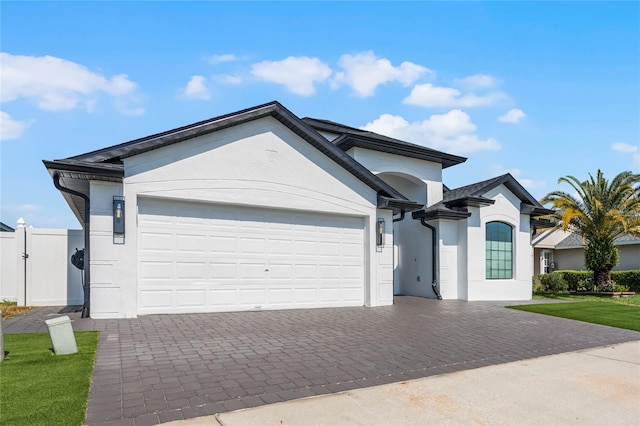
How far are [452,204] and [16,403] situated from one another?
14.5 m

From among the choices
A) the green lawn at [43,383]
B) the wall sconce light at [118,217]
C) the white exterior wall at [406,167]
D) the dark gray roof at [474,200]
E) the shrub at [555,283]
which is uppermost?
the white exterior wall at [406,167]

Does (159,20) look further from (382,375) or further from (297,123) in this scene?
(382,375)

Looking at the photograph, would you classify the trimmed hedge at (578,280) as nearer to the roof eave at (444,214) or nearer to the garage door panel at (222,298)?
the roof eave at (444,214)

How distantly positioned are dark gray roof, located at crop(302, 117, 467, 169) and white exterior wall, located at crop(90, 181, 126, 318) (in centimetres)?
831

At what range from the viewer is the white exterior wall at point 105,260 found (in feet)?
29.3

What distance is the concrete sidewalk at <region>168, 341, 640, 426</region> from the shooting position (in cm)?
394

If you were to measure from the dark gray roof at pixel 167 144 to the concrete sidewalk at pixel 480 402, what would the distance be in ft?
22.6


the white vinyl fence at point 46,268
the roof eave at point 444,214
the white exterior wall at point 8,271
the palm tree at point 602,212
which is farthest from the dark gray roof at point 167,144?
the palm tree at point 602,212

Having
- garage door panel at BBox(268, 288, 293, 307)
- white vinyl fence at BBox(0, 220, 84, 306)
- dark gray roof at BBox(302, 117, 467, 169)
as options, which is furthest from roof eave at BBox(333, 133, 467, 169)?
white vinyl fence at BBox(0, 220, 84, 306)

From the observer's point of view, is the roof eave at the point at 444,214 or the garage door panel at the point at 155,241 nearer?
the garage door panel at the point at 155,241

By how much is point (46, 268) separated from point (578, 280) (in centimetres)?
2417

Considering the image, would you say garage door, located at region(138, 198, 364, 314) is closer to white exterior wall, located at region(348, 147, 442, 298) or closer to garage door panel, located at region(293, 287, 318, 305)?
garage door panel, located at region(293, 287, 318, 305)

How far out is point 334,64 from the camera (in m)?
12.4

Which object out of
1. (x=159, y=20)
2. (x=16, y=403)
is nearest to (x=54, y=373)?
(x=16, y=403)
